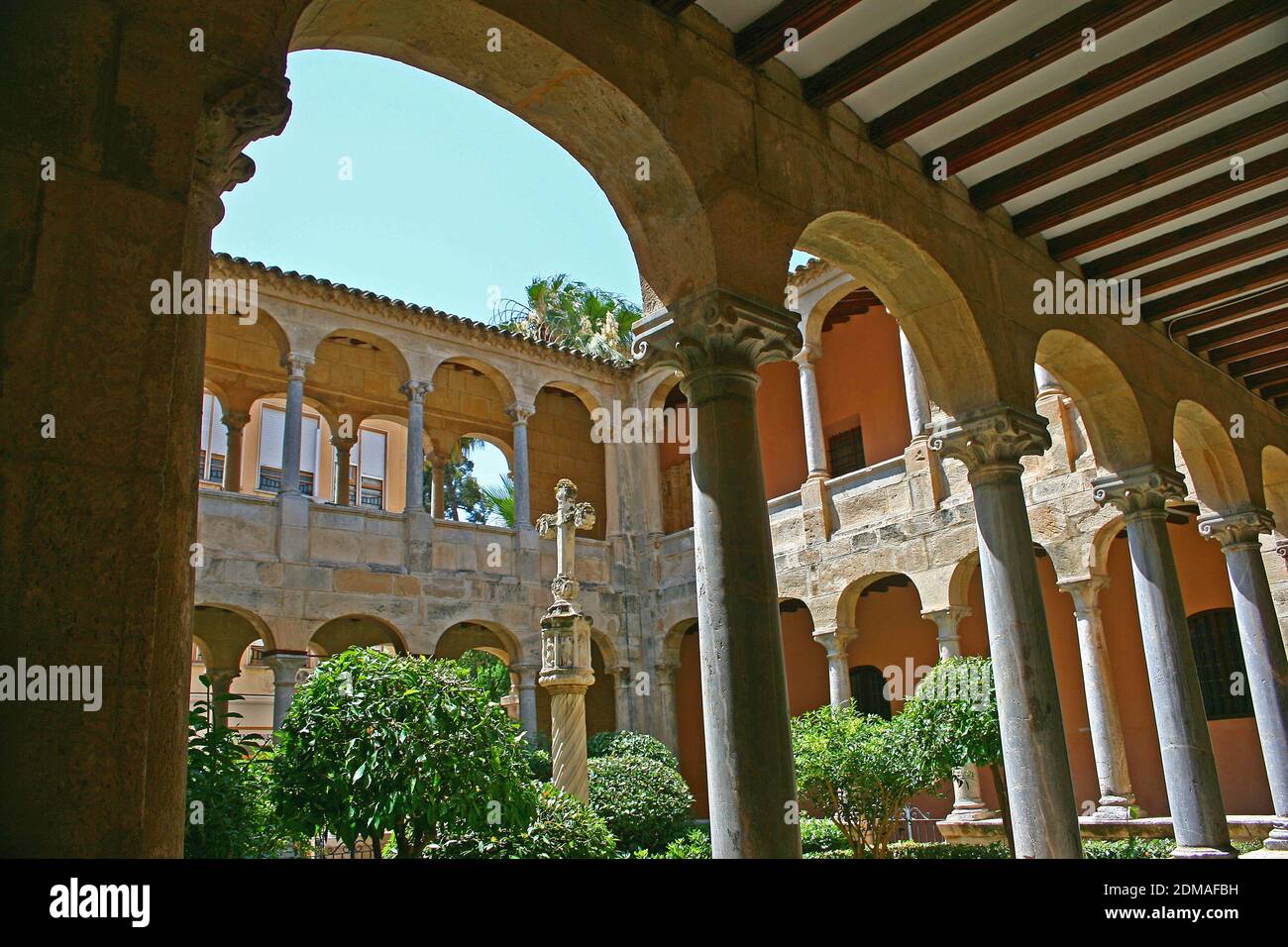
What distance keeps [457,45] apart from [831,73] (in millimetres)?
2294

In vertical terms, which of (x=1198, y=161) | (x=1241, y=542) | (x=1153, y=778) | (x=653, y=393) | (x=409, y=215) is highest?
(x=409, y=215)

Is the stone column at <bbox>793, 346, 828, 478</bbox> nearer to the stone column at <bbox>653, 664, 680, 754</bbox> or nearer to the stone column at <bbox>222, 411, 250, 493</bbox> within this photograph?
the stone column at <bbox>653, 664, 680, 754</bbox>

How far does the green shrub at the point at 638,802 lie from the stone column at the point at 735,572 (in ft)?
27.0

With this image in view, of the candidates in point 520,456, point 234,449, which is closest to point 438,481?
point 520,456

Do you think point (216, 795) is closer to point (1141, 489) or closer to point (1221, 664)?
point (1141, 489)

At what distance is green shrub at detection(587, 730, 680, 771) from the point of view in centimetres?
1430

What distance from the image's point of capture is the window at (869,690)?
17.2m

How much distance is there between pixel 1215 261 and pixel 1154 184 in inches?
61.4

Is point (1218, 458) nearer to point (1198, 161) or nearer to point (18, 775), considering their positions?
point (1198, 161)

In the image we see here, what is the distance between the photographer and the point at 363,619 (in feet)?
59.3

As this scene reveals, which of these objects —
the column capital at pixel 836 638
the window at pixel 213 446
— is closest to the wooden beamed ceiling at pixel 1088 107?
the column capital at pixel 836 638

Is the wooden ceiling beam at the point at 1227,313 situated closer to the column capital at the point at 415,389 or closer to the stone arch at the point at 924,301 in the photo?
the stone arch at the point at 924,301

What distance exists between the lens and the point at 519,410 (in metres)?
17.3
